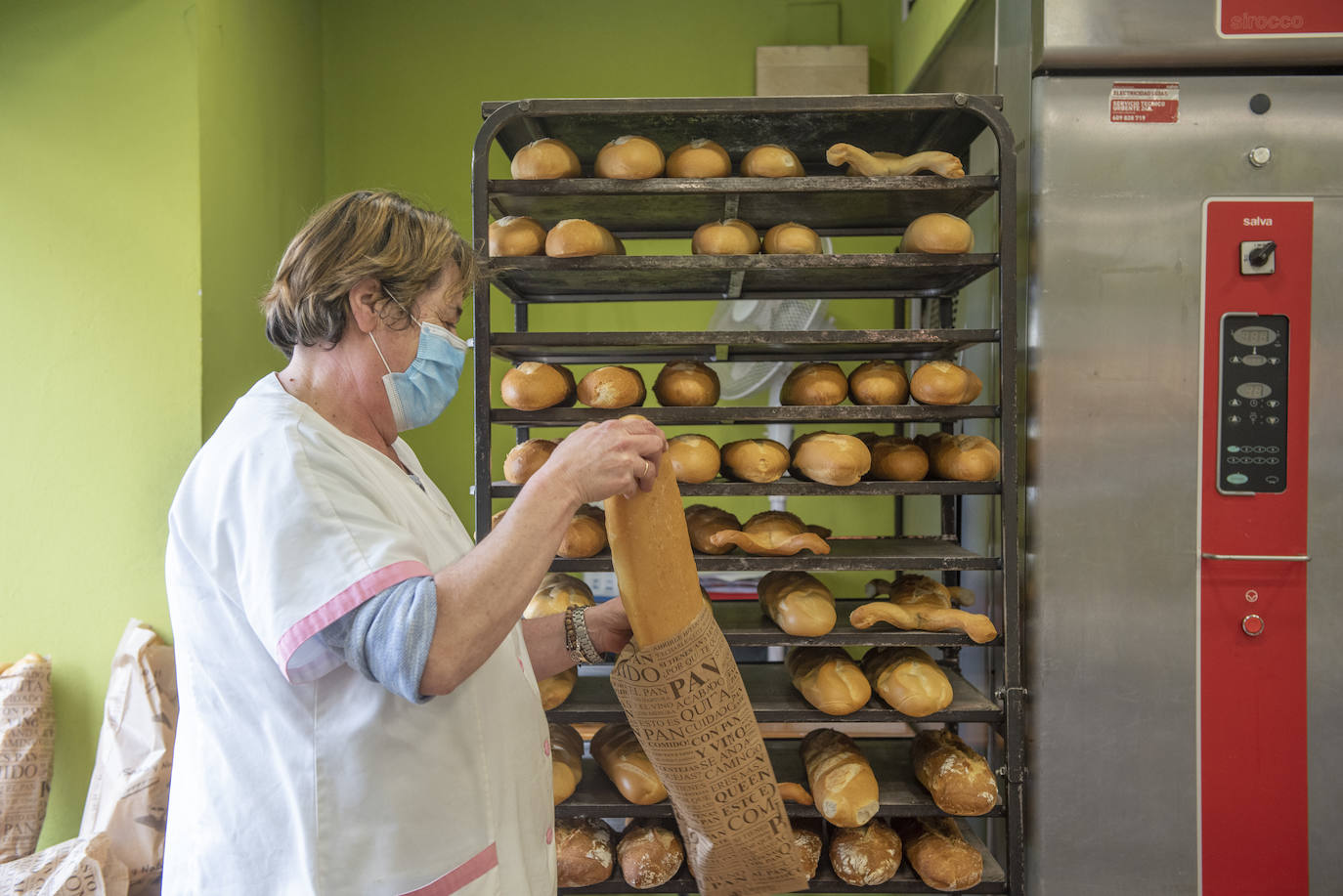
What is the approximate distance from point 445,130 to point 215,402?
1.54 m

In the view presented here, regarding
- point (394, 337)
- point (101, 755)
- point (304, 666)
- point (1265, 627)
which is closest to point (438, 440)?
point (101, 755)

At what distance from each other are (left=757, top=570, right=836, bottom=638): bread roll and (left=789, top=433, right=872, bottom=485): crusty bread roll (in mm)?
250

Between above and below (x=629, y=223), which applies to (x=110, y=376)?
below

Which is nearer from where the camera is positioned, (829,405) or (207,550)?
(207,550)

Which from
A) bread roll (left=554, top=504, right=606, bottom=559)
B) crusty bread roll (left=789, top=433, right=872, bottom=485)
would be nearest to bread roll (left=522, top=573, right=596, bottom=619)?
bread roll (left=554, top=504, right=606, bottom=559)

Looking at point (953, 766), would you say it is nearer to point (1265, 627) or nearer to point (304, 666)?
point (1265, 627)

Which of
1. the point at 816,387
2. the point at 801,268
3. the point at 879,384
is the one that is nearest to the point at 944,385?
the point at 879,384

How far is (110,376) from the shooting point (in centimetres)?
222

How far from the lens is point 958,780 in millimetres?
1703

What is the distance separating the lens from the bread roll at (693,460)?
69.4 inches

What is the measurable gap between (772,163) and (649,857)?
1496mm

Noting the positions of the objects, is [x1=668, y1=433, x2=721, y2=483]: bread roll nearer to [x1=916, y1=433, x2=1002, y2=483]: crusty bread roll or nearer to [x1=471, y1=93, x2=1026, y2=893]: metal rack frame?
[x1=471, y1=93, x2=1026, y2=893]: metal rack frame

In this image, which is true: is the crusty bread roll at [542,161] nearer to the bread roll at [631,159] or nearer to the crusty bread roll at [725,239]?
the bread roll at [631,159]

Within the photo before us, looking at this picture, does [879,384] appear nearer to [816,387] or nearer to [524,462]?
[816,387]
